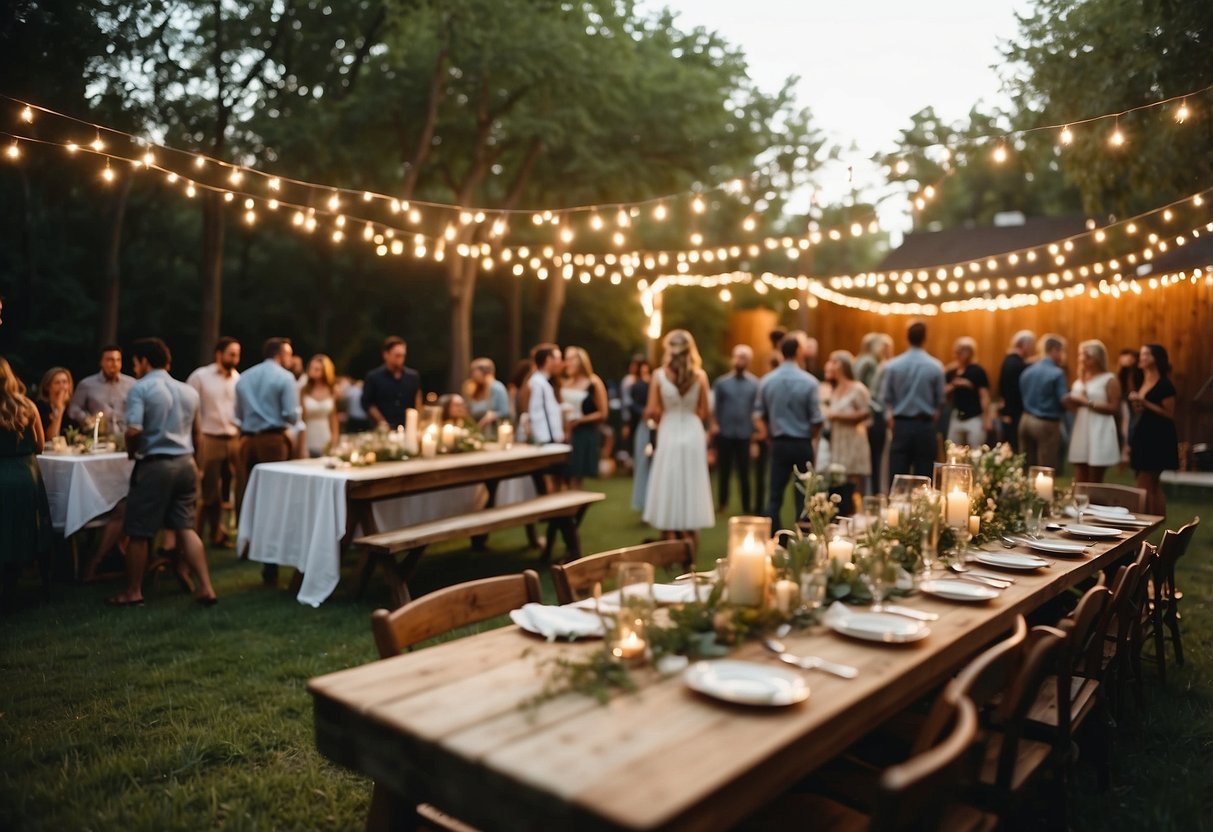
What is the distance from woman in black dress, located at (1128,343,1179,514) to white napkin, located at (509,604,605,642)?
230 inches

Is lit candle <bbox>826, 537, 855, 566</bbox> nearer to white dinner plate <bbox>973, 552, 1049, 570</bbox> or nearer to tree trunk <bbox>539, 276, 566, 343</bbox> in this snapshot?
white dinner plate <bbox>973, 552, 1049, 570</bbox>

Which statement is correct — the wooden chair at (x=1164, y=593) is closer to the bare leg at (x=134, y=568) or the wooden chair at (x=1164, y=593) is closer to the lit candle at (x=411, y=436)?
the lit candle at (x=411, y=436)

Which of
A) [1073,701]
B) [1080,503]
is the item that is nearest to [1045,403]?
[1080,503]

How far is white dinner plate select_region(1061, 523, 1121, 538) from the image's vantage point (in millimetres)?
3904

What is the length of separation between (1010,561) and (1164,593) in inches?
88.8

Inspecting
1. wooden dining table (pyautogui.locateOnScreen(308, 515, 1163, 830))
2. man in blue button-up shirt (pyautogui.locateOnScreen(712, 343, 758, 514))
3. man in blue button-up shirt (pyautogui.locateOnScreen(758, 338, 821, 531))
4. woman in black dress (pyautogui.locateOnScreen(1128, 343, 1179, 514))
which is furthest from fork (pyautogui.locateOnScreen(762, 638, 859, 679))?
man in blue button-up shirt (pyautogui.locateOnScreen(712, 343, 758, 514))

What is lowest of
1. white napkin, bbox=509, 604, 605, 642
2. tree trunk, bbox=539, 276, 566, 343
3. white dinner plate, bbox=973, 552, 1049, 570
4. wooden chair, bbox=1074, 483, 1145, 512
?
white napkin, bbox=509, 604, 605, 642

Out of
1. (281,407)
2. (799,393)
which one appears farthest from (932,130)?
(281,407)

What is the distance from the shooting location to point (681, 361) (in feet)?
20.1

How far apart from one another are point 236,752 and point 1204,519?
9166 mm

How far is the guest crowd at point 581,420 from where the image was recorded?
5.18 metres

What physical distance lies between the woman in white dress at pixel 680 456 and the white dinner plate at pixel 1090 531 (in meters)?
2.64

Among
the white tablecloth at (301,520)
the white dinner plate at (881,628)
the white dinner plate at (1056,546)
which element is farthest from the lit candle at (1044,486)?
the white tablecloth at (301,520)

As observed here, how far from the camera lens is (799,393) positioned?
6.87 metres
